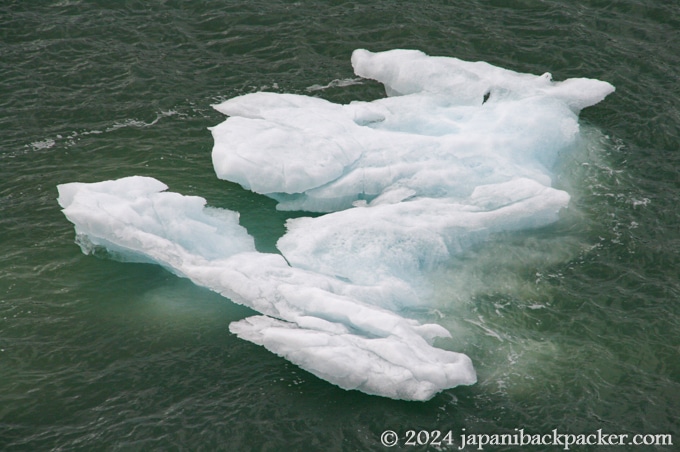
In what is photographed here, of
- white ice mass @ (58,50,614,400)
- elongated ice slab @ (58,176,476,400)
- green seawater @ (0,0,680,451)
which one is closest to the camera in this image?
green seawater @ (0,0,680,451)

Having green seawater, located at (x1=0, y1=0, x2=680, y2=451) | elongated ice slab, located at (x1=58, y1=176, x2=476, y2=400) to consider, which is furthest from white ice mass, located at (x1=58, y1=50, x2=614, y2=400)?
green seawater, located at (x1=0, y1=0, x2=680, y2=451)

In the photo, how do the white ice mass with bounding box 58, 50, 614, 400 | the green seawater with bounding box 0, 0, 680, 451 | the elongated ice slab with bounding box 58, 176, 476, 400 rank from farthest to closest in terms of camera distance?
the white ice mass with bounding box 58, 50, 614, 400, the elongated ice slab with bounding box 58, 176, 476, 400, the green seawater with bounding box 0, 0, 680, 451

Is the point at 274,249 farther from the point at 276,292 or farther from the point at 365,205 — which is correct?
the point at 365,205

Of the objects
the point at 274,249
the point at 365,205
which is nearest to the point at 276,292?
the point at 274,249

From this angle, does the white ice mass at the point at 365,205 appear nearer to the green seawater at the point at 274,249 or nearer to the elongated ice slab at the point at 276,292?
the elongated ice slab at the point at 276,292

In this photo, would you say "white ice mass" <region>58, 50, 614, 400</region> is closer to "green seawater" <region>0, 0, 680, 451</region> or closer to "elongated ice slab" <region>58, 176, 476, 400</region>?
"elongated ice slab" <region>58, 176, 476, 400</region>

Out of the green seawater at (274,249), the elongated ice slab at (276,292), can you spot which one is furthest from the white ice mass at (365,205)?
the green seawater at (274,249)
